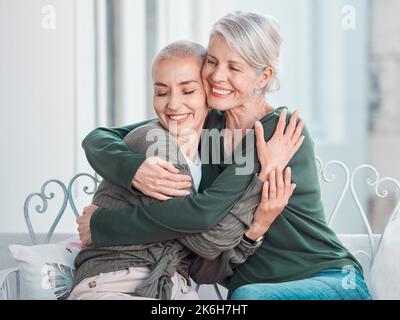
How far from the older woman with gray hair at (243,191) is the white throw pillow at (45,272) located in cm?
27

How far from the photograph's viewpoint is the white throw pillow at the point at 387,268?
2.34 meters

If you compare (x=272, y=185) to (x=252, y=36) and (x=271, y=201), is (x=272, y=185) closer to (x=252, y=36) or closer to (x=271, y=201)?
(x=271, y=201)

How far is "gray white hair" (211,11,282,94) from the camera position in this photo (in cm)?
201

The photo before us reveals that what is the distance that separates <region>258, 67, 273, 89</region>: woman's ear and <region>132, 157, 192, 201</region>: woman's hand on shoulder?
1.03 feet

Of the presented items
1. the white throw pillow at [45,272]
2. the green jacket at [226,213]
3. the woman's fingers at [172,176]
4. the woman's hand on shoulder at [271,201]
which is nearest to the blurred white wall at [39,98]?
the white throw pillow at [45,272]

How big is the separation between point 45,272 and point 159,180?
0.52 m

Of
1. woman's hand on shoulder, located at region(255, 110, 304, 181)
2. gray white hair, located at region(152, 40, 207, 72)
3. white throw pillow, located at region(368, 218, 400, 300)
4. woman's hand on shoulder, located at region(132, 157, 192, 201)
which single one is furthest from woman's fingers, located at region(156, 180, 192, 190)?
white throw pillow, located at region(368, 218, 400, 300)

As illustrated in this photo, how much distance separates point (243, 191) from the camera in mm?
1963

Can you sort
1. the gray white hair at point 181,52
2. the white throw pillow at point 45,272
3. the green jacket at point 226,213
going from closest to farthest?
the green jacket at point 226,213 → the gray white hair at point 181,52 → the white throw pillow at point 45,272

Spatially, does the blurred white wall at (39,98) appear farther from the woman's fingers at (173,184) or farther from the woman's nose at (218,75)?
the woman's fingers at (173,184)

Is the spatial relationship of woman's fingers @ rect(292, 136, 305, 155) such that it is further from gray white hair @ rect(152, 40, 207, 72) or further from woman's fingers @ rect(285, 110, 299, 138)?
gray white hair @ rect(152, 40, 207, 72)

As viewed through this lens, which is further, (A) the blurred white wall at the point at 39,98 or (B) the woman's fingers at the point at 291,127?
(A) the blurred white wall at the point at 39,98

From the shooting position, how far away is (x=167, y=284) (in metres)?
1.96

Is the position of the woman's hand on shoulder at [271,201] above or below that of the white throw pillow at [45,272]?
above
